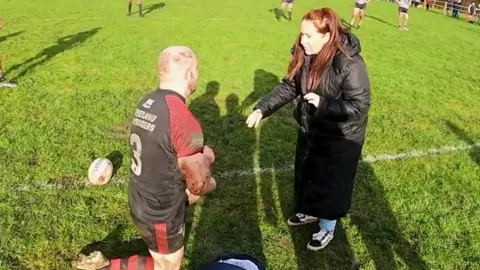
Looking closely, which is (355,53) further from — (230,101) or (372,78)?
(372,78)

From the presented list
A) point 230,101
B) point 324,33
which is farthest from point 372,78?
point 324,33

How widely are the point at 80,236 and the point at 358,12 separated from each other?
1683 centimetres

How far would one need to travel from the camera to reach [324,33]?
11.6ft

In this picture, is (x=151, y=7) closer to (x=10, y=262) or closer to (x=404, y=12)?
(x=404, y=12)

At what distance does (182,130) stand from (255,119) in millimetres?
1282

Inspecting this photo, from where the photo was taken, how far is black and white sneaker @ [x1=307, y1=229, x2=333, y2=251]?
4.38 meters

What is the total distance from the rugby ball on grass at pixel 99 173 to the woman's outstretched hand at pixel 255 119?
2.12 metres

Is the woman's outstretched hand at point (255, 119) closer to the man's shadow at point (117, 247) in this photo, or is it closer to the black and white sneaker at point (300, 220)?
the black and white sneaker at point (300, 220)

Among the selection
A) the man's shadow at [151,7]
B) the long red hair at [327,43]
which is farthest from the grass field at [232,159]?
the man's shadow at [151,7]

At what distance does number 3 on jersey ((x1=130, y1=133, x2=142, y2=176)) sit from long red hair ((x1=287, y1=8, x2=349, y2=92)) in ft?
5.25

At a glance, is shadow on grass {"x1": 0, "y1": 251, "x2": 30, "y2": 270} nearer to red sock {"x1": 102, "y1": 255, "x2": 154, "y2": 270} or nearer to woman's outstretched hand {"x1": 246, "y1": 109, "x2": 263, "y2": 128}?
red sock {"x1": 102, "y1": 255, "x2": 154, "y2": 270}

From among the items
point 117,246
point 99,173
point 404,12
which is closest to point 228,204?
point 117,246

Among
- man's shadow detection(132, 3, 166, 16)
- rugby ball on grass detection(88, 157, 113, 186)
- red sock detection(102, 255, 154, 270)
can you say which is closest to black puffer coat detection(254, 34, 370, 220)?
red sock detection(102, 255, 154, 270)

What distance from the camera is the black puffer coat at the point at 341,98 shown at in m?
3.59
